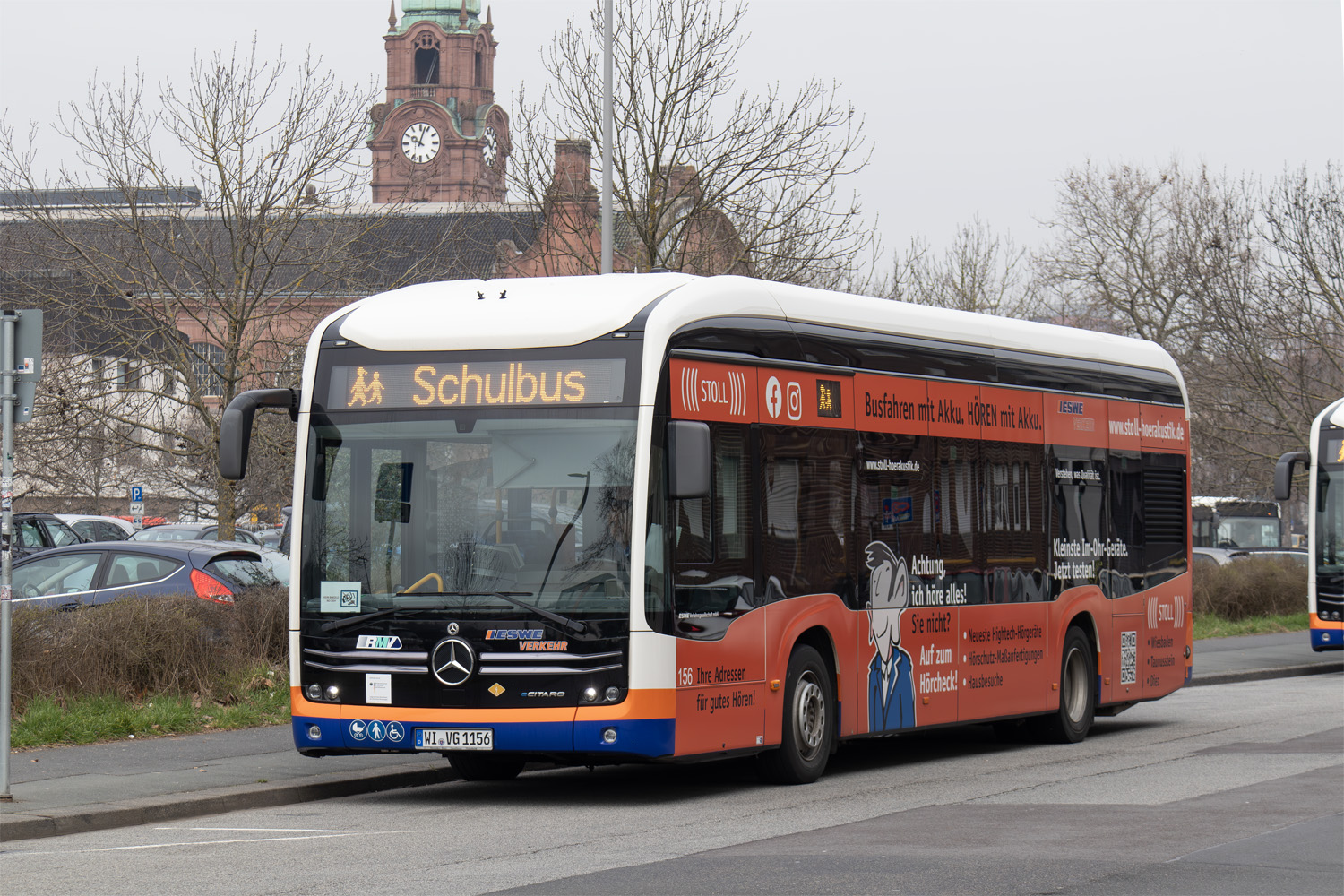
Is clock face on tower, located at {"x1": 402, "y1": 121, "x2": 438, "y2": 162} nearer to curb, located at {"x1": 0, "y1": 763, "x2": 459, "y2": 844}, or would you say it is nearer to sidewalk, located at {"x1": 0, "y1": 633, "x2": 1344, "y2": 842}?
sidewalk, located at {"x1": 0, "y1": 633, "x2": 1344, "y2": 842}

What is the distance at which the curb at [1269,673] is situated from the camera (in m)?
22.7

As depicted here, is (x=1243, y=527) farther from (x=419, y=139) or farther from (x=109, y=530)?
(x=419, y=139)

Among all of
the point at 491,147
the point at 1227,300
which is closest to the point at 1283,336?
the point at 1227,300

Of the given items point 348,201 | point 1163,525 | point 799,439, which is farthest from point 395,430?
point 348,201

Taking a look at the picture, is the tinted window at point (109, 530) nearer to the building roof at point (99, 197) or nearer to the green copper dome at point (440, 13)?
the building roof at point (99, 197)

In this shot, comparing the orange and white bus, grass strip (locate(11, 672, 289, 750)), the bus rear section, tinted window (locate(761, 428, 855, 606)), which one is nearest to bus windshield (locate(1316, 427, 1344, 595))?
the bus rear section

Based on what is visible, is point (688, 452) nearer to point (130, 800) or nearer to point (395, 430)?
point (395, 430)

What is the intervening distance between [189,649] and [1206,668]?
14100 millimetres

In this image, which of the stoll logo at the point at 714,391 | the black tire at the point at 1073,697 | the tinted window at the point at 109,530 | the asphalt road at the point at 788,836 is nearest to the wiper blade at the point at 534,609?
the asphalt road at the point at 788,836

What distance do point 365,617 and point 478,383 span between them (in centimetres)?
153

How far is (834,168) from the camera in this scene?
Result: 26.1 metres

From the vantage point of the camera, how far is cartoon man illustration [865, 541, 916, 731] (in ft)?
40.8

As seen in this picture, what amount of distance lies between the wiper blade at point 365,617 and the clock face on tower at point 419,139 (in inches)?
4573

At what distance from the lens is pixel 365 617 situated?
10.8 metres
